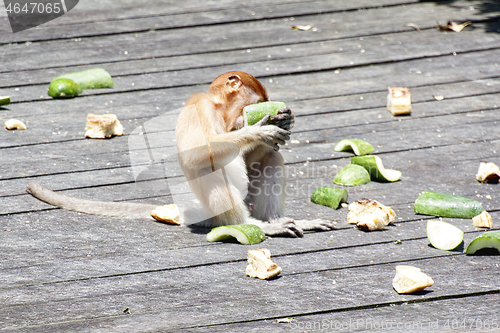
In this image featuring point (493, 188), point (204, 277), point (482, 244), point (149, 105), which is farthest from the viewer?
point (149, 105)

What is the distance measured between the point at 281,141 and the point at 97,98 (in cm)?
229

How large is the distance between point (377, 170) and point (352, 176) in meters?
0.19

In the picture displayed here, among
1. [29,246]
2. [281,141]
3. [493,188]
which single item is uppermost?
[281,141]

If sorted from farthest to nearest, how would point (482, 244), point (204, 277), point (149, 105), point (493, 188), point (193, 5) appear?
1. point (193, 5)
2. point (149, 105)
3. point (493, 188)
4. point (482, 244)
5. point (204, 277)

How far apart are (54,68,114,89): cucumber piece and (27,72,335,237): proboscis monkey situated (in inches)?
68.1

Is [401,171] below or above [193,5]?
below

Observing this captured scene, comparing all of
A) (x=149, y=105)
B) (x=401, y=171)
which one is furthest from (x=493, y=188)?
(x=149, y=105)

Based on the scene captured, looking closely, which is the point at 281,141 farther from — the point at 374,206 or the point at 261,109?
the point at 374,206

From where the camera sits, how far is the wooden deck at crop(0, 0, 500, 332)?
→ 9.61 feet

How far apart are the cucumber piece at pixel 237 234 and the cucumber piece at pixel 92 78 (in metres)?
2.44

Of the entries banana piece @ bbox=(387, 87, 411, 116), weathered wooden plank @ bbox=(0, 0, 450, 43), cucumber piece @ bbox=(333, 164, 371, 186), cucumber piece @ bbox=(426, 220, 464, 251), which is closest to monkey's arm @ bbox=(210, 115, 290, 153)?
cucumber piece @ bbox=(333, 164, 371, 186)

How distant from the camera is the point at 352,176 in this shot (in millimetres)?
4375

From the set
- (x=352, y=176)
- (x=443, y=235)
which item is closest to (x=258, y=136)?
(x=352, y=176)

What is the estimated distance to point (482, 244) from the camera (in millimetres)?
3410
